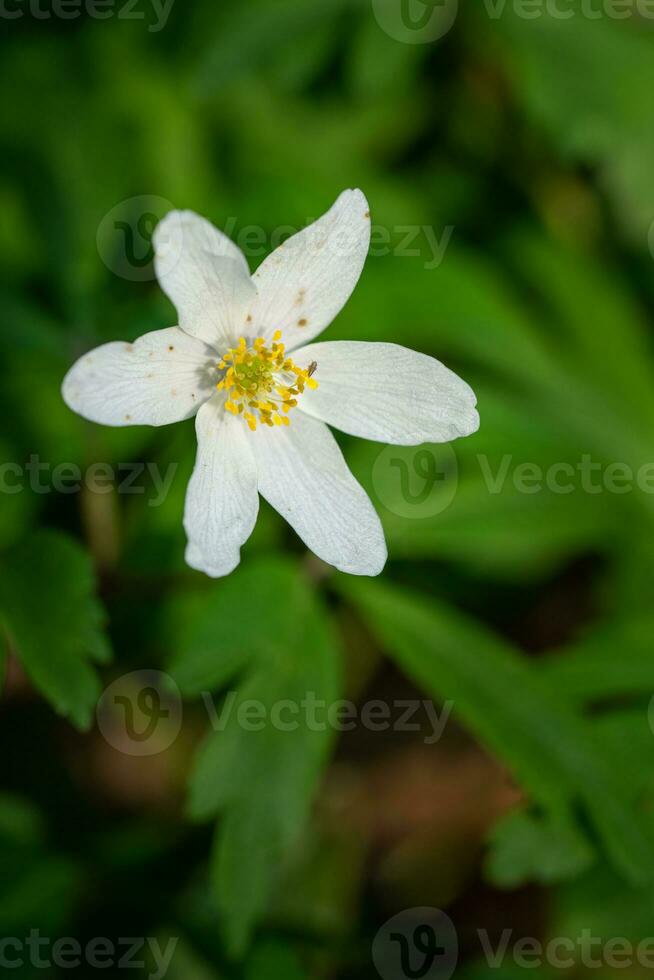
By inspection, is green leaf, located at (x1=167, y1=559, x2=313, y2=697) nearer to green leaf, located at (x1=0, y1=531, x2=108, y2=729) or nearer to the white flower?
green leaf, located at (x1=0, y1=531, x2=108, y2=729)

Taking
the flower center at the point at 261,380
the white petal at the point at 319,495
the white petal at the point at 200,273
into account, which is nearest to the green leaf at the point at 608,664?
the white petal at the point at 319,495

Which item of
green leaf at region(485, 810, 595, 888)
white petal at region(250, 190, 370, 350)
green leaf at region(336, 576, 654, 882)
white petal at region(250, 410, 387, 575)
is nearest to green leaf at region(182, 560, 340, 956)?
green leaf at region(336, 576, 654, 882)

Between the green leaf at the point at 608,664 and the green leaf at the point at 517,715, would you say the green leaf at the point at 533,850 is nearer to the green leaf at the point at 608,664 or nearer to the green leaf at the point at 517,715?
the green leaf at the point at 517,715

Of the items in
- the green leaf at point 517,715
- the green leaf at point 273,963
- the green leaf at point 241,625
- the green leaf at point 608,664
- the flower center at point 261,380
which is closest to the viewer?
the flower center at point 261,380

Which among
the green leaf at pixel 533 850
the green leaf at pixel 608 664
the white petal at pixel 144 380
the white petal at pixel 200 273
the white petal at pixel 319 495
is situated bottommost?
the green leaf at pixel 533 850

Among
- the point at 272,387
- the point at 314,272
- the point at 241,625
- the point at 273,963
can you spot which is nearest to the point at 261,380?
the point at 272,387
